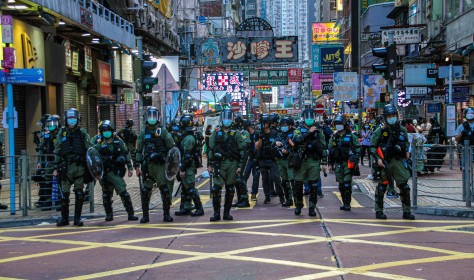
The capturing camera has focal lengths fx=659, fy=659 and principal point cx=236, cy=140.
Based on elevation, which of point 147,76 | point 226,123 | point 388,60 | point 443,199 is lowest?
point 443,199

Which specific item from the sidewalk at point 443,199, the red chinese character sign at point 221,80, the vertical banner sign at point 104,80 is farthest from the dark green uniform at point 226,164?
the red chinese character sign at point 221,80

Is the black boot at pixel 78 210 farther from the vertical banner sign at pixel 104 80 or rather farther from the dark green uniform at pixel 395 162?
the vertical banner sign at pixel 104 80

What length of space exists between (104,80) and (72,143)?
18.2 m

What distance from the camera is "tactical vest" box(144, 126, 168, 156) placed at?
11328 millimetres

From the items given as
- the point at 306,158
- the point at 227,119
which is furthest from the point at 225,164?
the point at 306,158

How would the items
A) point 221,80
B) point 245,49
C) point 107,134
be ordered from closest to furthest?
point 107,134, point 245,49, point 221,80

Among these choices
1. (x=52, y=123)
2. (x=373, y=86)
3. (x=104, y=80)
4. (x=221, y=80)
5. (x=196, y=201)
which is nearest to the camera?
(x=196, y=201)

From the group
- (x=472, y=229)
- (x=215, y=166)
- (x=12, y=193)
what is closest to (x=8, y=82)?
(x=12, y=193)

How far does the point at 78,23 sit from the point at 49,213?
1003 centimetres

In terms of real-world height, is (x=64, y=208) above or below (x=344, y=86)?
below

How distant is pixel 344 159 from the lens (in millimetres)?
12125

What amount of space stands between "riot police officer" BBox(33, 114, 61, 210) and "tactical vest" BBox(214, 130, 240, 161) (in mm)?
3210

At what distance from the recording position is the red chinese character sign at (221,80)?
159 ft

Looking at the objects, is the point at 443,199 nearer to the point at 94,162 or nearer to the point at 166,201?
the point at 166,201
